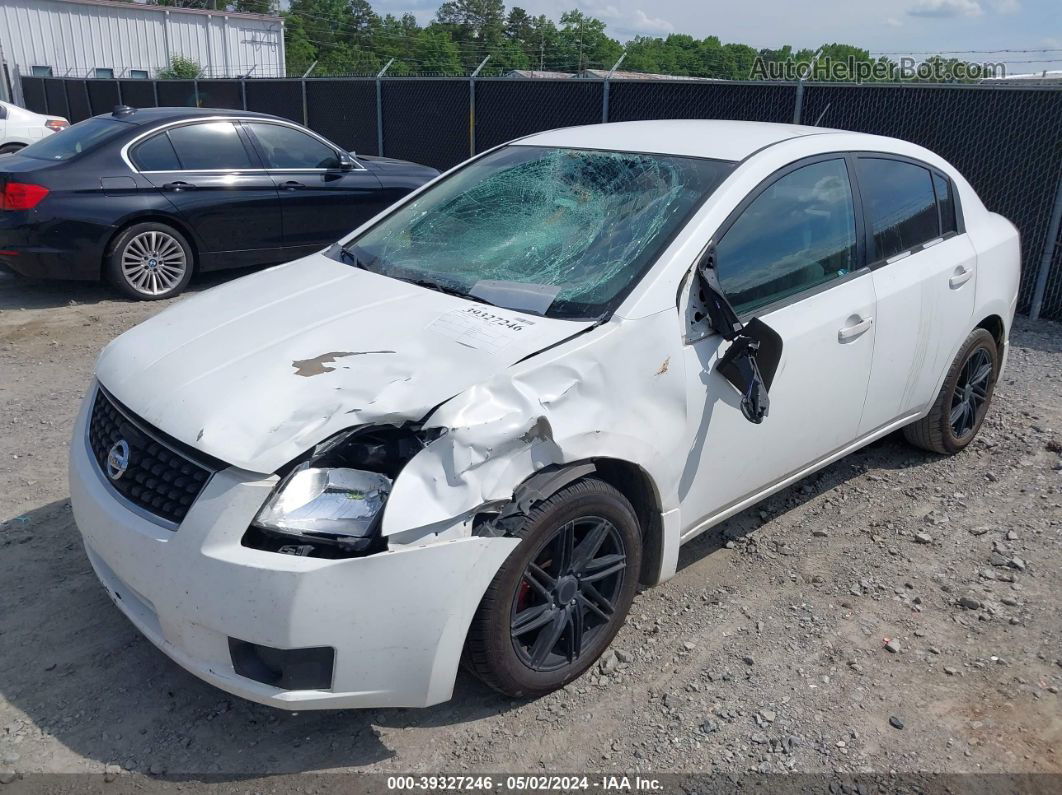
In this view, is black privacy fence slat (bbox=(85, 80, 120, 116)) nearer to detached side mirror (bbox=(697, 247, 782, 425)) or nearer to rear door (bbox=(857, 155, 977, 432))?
rear door (bbox=(857, 155, 977, 432))

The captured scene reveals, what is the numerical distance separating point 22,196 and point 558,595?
6483mm

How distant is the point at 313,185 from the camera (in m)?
8.52

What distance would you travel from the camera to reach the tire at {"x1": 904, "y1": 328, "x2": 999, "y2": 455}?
4602 mm

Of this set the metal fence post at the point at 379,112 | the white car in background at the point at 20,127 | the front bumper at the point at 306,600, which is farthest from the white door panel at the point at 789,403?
the white car in background at the point at 20,127

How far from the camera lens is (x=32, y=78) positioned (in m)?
27.3

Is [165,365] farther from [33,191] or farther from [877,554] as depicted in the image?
[33,191]

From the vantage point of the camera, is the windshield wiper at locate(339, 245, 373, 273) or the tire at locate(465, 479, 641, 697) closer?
the tire at locate(465, 479, 641, 697)

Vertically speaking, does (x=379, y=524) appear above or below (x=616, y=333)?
below

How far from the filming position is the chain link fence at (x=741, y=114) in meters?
8.16

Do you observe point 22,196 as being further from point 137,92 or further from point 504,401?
point 137,92

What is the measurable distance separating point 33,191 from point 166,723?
5.93 m

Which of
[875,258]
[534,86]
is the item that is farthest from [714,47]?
[875,258]

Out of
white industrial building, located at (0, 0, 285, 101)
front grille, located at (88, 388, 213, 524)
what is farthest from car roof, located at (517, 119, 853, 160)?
white industrial building, located at (0, 0, 285, 101)

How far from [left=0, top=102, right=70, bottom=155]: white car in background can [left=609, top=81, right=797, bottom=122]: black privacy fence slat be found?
36.0 ft
